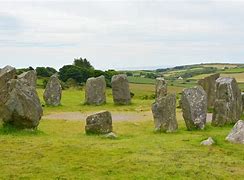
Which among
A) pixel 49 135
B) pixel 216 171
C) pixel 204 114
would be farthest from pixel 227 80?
pixel 216 171

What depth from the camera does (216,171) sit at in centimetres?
1603

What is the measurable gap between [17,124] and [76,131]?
3491 millimetres

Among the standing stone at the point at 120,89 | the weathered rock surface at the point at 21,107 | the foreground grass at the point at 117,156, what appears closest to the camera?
the foreground grass at the point at 117,156

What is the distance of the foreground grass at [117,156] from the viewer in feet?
51.0

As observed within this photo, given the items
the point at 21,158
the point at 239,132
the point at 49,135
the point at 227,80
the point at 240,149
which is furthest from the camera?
the point at 227,80

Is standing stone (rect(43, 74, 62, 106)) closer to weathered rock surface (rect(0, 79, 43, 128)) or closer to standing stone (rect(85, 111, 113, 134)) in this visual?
weathered rock surface (rect(0, 79, 43, 128))

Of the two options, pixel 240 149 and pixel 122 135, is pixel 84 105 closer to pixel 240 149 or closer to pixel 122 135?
pixel 122 135

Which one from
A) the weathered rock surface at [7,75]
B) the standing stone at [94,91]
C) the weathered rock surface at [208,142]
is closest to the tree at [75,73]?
the standing stone at [94,91]

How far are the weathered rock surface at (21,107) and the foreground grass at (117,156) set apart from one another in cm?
58

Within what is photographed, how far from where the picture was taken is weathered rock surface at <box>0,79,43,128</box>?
76.4 feet

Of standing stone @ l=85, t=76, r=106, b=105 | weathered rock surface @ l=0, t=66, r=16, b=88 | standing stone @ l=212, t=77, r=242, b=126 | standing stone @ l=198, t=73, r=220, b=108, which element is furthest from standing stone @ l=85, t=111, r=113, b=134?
standing stone @ l=85, t=76, r=106, b=105

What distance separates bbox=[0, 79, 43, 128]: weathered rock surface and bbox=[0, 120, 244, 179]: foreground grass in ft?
1.90

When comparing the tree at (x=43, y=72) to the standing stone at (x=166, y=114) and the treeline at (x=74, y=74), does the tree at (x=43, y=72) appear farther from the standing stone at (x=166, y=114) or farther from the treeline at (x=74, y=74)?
the standing stone at (x=166, y=114)

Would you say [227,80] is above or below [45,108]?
above
